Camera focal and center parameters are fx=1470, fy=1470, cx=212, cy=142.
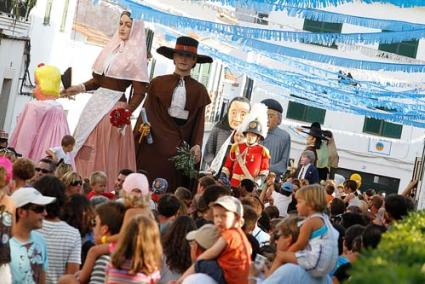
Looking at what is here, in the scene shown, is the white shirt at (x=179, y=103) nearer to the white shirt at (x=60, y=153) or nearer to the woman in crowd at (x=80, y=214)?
the white shirt at (x=60, y=153)

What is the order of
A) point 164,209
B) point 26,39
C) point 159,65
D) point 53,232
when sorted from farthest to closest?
point 159,65 < point 26,39 < point 164,209 < point 53,232

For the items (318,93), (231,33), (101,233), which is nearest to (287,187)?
(231,33)

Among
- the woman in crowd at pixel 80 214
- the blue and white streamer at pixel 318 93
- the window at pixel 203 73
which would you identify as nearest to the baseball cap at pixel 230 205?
the woman in crowd at pixel 80 214

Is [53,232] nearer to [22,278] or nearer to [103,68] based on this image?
[22,278]

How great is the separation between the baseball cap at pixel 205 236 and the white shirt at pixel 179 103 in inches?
315

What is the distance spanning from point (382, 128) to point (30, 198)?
41.2m

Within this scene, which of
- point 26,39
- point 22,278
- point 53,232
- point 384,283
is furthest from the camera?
point 26,39

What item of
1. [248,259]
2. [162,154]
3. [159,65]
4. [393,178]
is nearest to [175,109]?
[162,154]

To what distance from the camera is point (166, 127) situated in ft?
58.5

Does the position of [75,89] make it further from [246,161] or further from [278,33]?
[278,33]

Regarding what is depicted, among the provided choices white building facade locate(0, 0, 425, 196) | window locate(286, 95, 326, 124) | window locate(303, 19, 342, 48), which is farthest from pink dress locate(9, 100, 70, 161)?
window locate(286, 95, 326, 124)

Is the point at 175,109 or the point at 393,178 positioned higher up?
the point at 175,109

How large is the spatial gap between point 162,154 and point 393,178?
32.8 metres

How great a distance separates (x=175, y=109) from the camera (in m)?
17.9
